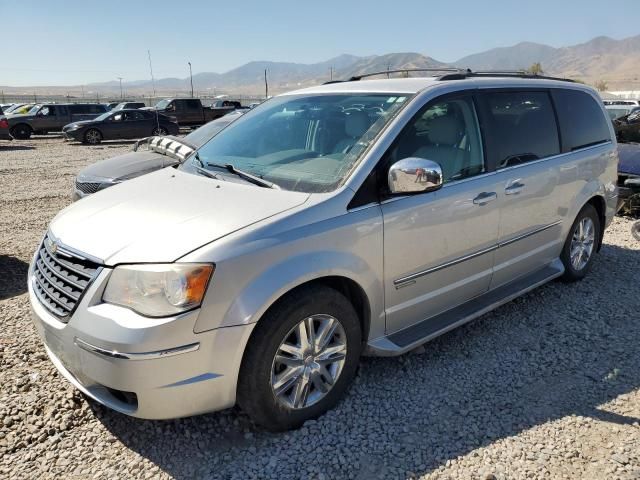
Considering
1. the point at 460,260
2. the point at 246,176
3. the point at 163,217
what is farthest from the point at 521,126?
the point at 163,217

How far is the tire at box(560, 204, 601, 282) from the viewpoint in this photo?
4.79 metres

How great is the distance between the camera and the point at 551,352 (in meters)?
3.79

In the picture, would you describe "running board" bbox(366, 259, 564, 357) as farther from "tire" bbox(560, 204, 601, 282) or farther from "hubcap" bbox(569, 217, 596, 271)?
"hubcap" bbox(569, 217, 596, 271)

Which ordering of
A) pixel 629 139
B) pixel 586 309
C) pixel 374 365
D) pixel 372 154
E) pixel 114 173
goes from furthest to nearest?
1. pixel 629 139
2. pixel 114 173
3. pixel 586 309
4. pixel 374 365
5. pixel 372 154

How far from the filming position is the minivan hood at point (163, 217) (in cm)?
251

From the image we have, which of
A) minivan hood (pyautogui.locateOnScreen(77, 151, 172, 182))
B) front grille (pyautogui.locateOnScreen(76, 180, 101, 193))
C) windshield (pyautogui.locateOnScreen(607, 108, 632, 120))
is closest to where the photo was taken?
front grille (pyautogui.locateOnScreen(76, 180, 101, 193))

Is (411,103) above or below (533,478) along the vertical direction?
above

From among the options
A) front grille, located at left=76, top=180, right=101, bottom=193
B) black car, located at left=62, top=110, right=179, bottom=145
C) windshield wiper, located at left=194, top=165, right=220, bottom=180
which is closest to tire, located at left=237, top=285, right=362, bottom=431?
windshield wiper, located at left=194, top=165, right=220, bottom=180

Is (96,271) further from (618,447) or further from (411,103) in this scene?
(618,447)

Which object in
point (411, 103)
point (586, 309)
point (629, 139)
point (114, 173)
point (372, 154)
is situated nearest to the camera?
point (372, 154)

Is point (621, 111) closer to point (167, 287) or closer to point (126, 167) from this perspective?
point (126, 167)

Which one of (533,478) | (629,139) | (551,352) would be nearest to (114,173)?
(551,352)

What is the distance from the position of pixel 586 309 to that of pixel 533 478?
239 centimetres

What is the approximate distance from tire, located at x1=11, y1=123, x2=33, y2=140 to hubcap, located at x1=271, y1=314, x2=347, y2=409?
2558 centimetres
